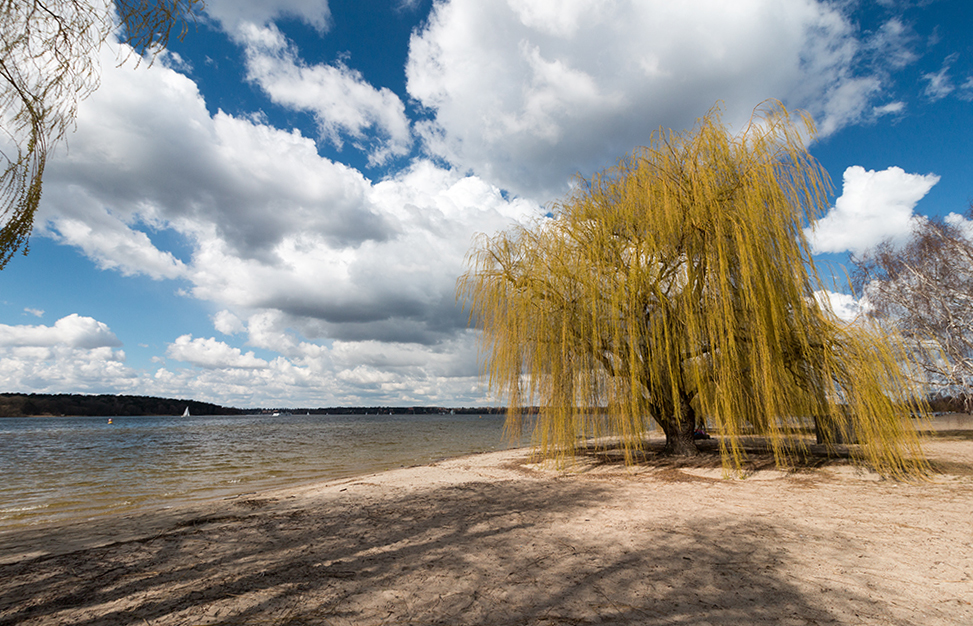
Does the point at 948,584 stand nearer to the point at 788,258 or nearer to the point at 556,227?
the point at 788,258

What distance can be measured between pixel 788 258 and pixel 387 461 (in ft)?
43.9

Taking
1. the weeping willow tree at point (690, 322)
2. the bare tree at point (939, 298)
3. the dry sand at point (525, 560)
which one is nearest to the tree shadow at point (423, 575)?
Answer: the dry sand at point (525, 560)

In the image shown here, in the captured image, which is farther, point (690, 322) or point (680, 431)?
point (680, 431)

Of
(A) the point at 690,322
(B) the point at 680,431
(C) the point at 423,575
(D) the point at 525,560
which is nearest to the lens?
(C) the point at 423,575

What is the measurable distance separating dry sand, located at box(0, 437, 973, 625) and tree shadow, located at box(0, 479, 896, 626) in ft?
0.06

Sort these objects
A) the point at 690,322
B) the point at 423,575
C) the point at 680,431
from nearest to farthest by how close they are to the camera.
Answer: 1. the point at 423,575
2. the point at 690,322
3. the point at 680,431

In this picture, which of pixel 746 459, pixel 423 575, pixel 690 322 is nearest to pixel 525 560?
pixel 423 575

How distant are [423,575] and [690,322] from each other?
20.5ft

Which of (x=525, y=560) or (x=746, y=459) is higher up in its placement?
(x=746, y=459)

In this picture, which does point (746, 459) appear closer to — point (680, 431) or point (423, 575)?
point (680, 431)

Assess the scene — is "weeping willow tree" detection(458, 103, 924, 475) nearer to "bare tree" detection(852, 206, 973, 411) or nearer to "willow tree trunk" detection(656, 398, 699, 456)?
"willow tree trunk" detection(656, 398, 699, 456)

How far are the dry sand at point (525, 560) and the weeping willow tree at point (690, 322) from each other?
1439 millimetres

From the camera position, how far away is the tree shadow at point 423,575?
9.05ft

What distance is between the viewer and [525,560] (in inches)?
147
